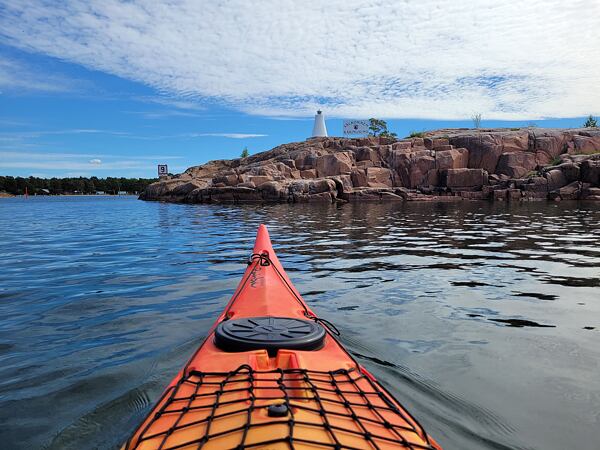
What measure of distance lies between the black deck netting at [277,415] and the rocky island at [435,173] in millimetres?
29697

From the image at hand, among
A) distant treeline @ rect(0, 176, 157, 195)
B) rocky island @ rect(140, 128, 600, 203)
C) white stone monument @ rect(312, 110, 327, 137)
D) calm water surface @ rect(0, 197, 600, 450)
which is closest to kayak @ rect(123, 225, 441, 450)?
calm water surface @ rect(0, 197, 600, 450)

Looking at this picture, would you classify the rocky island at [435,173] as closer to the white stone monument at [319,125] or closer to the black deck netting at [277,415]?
the white stone monument at [319,125]

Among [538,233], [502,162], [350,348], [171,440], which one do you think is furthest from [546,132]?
[171,440]

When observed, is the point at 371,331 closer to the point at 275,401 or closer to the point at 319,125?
the point at 275,401

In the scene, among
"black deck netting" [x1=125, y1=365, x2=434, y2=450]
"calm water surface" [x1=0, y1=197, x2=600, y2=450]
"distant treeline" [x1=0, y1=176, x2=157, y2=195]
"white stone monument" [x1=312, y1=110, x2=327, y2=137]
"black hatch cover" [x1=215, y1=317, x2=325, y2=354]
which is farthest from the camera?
"distant treeline" [x1=0, y1=176, x2=157, y2=195]

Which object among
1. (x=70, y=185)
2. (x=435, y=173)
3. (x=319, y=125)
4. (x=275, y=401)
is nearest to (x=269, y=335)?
(x=275, y=401)

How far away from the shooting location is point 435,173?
35.7 m

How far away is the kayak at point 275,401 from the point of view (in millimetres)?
1553

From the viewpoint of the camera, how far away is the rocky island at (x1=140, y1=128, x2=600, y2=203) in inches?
1158

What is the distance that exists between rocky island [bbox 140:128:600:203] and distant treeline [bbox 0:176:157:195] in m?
88.4

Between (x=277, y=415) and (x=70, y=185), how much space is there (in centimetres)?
13483

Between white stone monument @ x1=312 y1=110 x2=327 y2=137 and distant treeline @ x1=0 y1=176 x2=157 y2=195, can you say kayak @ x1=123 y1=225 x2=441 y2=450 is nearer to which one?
white stone monument @ x1=312 y1=110 x2=327 y2=137

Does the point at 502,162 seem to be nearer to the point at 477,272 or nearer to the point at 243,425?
the point at 477,272

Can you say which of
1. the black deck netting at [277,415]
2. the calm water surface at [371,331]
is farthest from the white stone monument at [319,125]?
the black deck netting at [277,415]
